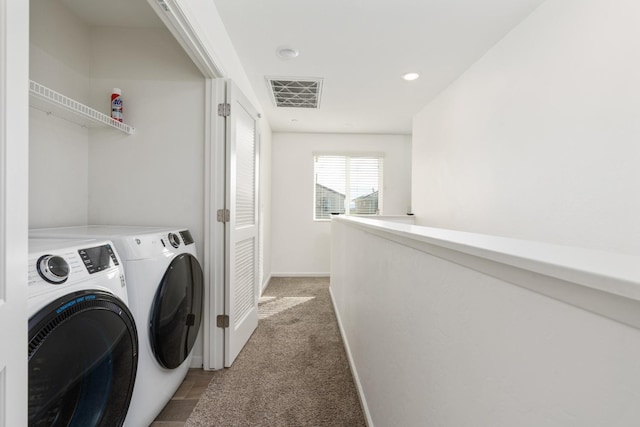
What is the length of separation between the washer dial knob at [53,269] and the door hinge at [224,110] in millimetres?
1261

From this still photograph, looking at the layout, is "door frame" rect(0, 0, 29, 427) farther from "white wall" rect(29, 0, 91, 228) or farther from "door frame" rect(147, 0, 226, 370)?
"door frame" rect(147, 0, 226, 370)

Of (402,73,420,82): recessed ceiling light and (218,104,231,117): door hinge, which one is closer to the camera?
(218,104,231,117): door hinge

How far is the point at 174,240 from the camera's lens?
155 centimetres

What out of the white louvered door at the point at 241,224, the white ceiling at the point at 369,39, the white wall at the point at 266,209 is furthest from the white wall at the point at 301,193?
the white louvered door at the point at 241,224

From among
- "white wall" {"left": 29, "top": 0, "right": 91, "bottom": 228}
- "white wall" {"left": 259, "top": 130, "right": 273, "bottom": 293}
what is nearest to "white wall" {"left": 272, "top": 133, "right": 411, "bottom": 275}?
"white wall" {"left": 259, "top": 130, "right": 273, "bottom": 293}

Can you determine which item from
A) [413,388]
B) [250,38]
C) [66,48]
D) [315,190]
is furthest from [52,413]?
[315,190]

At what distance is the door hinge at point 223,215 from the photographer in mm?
1837

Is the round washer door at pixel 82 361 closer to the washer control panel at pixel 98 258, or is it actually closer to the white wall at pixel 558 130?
the washer control panel at pixel 98 258

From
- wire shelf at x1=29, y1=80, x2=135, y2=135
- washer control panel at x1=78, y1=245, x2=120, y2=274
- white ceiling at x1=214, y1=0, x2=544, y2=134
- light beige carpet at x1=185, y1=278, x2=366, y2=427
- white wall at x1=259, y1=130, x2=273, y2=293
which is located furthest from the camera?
white wall at x1=259, y1=130, x2=273, y2=293

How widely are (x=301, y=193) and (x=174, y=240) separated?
3075 millimetres

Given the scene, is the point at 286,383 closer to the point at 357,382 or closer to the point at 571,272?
the point at 357,382

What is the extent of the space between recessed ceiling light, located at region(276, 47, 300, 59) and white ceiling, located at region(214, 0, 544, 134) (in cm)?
4

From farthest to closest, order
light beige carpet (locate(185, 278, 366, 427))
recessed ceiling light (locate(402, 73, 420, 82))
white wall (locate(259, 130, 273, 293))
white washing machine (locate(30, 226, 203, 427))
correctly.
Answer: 1. white wall (locate(259, 130, 273, 293))
2. recessed ceiling light (locate(402, 73, 420, 82))
3. light beige carpet (locate(185, 278, 366, 427))
4. white washing machine (locate(30, 226, 203, 427))

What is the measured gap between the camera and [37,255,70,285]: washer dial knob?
79 cm
